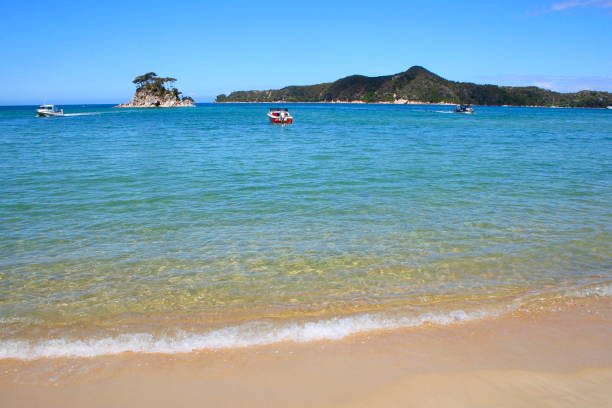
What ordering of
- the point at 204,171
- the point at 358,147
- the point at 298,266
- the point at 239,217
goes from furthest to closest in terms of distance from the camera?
the point at 358,147, the point at 204,171, the point at 239,217, the point at 298,266

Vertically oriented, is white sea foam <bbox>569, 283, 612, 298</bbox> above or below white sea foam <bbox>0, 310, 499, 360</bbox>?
above

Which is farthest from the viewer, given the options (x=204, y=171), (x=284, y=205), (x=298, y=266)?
(x=204, y=171)

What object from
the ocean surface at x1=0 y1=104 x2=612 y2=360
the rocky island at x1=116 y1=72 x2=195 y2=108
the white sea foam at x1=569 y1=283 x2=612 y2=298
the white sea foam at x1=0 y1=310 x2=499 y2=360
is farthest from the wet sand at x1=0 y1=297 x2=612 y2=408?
the rocky island at x1=116 y1=72 x2=195 y2=108

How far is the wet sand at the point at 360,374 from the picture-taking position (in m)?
4.30

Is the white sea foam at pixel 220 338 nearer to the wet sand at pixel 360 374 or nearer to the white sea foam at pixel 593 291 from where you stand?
the wet sand at pixel 360 374

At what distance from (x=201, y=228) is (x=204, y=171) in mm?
9890

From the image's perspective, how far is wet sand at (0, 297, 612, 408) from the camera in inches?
169

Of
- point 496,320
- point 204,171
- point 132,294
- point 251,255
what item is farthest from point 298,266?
point 204,171

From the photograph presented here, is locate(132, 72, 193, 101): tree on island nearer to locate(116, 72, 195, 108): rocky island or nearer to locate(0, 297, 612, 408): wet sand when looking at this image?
locate(116, 72, 195, 108): rocky island

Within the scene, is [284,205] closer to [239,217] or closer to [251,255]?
[239,217]

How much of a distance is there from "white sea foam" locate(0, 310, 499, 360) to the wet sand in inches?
5.8

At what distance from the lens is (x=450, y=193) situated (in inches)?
584

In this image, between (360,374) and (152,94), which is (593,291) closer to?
(360,374)

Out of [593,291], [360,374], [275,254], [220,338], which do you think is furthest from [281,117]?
[360,374]
